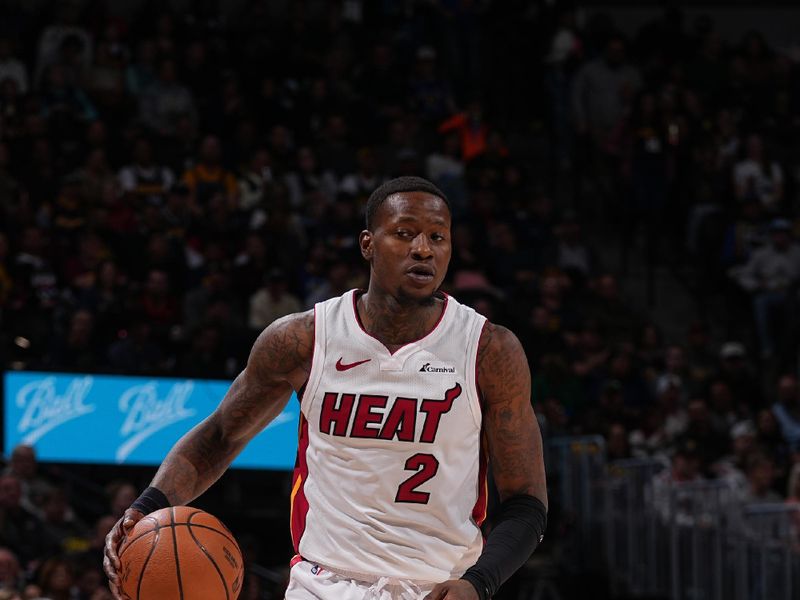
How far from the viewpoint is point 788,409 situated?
1433 cm

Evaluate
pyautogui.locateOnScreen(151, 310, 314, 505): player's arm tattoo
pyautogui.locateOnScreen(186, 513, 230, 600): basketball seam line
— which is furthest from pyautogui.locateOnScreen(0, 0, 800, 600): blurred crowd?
pyautogui.locateOnScreen(186, 513, 230, 600): basketball seam line

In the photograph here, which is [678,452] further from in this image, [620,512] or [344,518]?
[344,518]

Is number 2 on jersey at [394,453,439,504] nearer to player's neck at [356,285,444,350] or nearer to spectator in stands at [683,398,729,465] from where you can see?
player's neck at [356,285,444,350]

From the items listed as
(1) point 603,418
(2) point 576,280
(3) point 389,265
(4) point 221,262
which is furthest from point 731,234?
(3) point 389,265

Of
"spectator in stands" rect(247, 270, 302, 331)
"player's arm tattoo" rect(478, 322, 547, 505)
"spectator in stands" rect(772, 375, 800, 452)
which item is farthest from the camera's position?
"spectator in stands" rect(772, 375, 800, 452)

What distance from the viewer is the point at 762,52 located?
1947 cm

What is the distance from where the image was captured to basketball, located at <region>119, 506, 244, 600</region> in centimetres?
450

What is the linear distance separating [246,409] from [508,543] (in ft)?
3.42

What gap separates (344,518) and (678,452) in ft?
28.6

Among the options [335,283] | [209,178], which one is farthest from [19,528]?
[209,178]

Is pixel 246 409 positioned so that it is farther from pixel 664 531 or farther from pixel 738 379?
pixel 738 379

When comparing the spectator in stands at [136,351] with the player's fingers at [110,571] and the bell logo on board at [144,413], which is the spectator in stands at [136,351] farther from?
the player's fingers at [110,571]

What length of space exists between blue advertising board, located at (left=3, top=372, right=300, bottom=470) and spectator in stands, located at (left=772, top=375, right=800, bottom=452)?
477 cm

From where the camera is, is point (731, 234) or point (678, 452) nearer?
point (678, 452)
